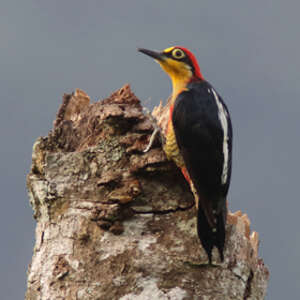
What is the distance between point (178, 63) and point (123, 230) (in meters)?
1.99

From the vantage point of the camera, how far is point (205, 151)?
12.4ft

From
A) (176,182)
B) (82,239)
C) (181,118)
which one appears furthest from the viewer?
(181,118)

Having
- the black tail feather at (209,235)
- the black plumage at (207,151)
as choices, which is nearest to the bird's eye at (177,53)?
the black plumage at (207,151)

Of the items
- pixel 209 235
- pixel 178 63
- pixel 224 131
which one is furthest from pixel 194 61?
pixel 209 235

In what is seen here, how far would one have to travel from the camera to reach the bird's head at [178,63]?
183 inches

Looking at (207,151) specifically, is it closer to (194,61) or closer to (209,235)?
(209,235)

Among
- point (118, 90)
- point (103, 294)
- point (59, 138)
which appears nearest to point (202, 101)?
point (118, 90)

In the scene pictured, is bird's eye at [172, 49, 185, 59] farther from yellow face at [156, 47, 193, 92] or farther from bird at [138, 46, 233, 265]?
bird at [138, 46, 233, 265]

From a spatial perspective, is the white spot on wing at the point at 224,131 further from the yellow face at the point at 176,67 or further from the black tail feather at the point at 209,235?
the yellow face at the point at 176,67

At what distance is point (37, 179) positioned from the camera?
3838mm

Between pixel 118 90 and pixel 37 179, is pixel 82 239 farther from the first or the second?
pixel 118 90

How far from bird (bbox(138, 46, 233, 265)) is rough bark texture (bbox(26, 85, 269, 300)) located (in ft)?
0.31

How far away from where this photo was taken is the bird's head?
465 cm

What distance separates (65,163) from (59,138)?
464mm
